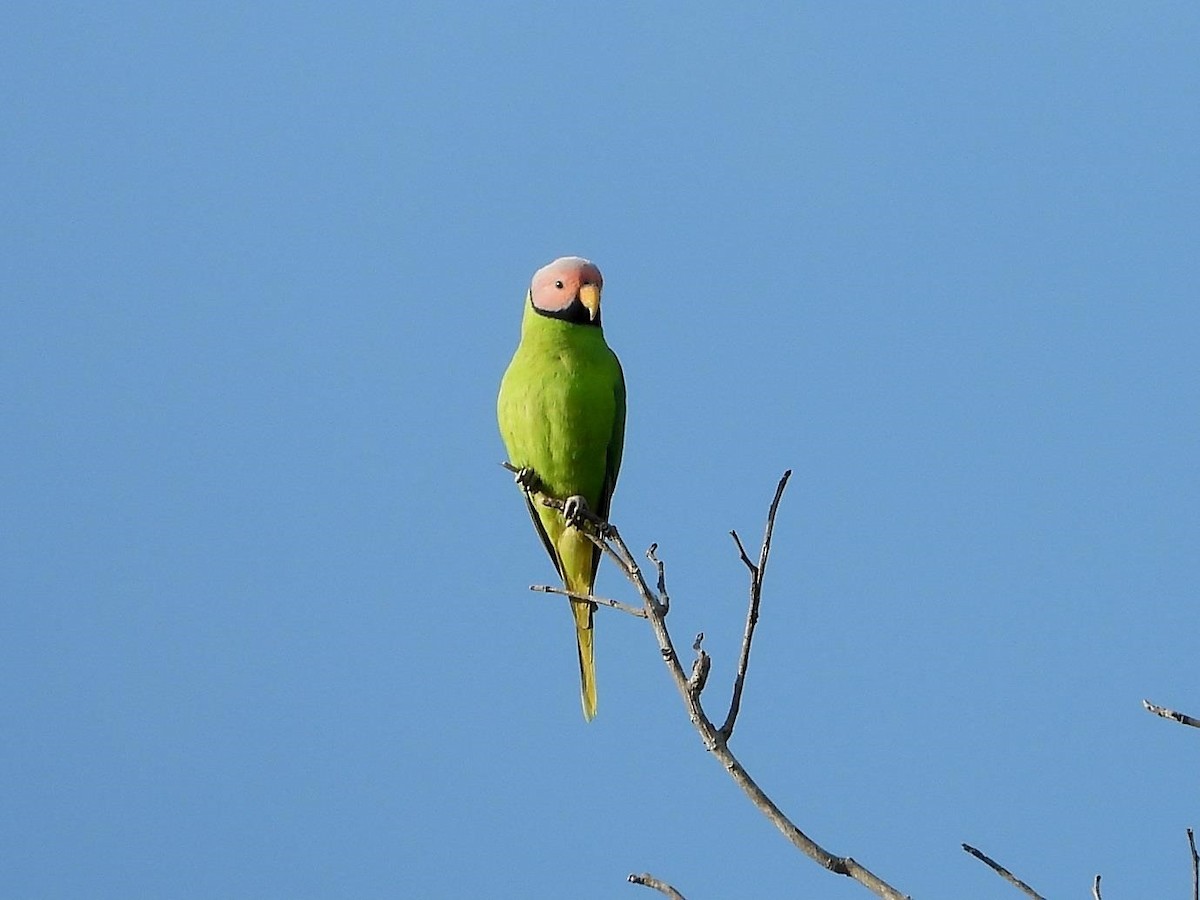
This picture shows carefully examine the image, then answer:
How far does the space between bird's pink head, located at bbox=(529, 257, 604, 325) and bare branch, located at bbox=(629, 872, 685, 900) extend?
2.25 m

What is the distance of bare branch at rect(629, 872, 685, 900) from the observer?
1975 mm

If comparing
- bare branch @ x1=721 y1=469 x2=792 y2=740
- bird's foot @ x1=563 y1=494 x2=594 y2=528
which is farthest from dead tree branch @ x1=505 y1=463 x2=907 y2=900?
bird's foot @ x1=563 y1=494 x2=594 y2=528

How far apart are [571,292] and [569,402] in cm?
35

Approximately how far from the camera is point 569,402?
3914 millimetres

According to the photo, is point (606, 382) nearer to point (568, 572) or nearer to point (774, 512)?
point (568, 572)

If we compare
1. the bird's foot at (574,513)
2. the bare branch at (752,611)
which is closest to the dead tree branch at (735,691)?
the bare branch at (752,611)

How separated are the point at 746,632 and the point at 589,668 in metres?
1.76

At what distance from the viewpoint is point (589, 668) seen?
13.0 feet

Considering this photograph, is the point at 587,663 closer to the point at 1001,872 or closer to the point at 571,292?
the point at 571,292

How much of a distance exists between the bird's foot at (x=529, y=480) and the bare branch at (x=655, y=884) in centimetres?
206

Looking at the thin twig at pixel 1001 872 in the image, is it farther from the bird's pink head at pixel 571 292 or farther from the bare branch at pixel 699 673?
the bird's pink head at pixel 571 292

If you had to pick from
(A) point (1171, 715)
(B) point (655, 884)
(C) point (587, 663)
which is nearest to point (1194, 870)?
(A) point (1171, 715)

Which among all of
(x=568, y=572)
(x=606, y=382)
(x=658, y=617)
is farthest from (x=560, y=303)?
(x=658, y=617)

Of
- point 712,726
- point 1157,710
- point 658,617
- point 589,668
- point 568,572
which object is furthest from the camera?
point 568,572
